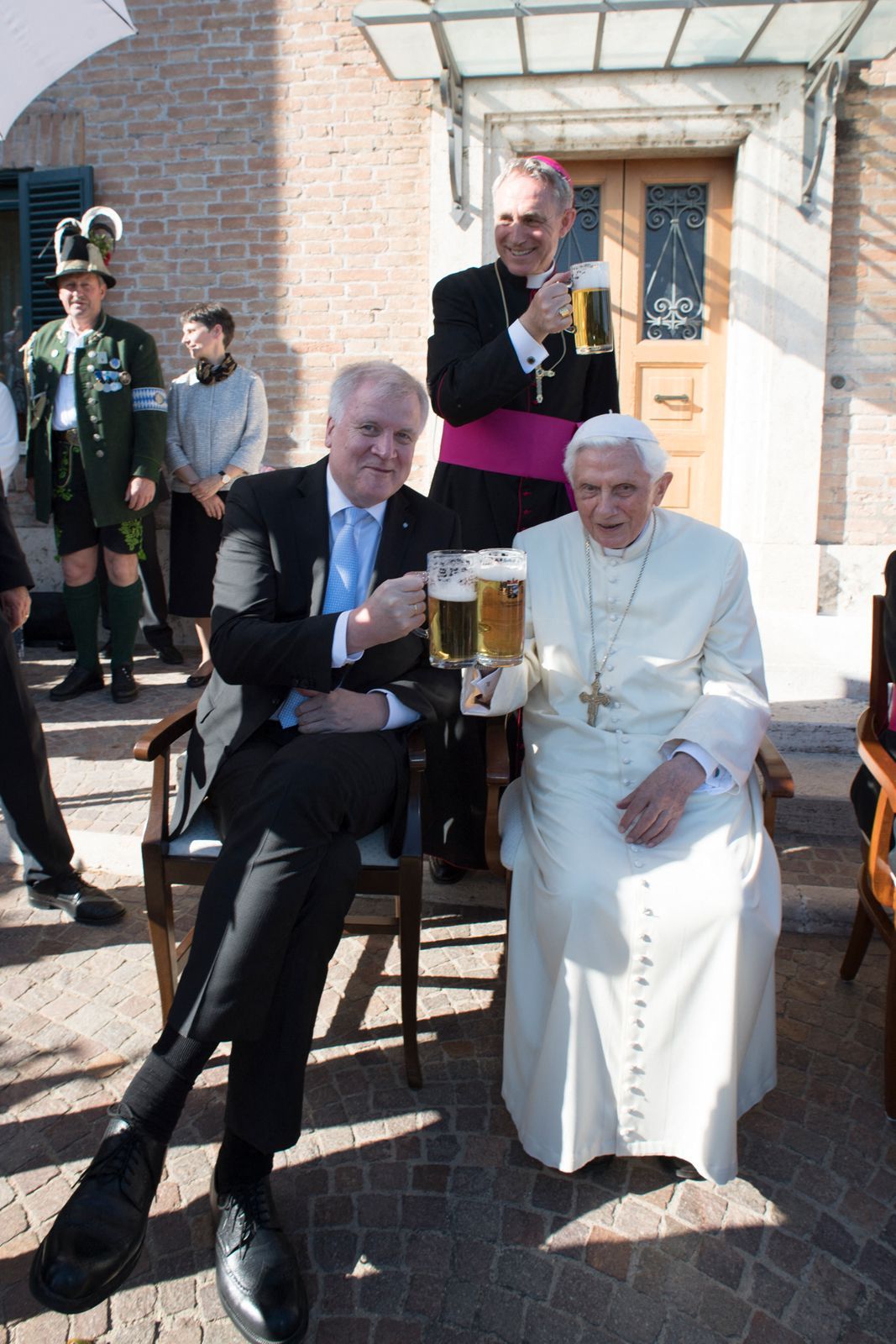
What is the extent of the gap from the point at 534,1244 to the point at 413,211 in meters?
6.22

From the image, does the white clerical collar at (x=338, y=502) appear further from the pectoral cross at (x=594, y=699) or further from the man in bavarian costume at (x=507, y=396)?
the pectoral cross at (x=594, y=699)

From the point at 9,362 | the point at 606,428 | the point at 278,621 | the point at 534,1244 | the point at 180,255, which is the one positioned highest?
the point at 180,255

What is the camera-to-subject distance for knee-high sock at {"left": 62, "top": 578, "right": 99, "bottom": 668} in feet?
19.3

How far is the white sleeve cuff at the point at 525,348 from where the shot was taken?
2.80 metres

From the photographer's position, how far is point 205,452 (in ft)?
20.3

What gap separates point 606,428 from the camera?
2.62 meters

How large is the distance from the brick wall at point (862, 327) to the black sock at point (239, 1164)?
5.53 m

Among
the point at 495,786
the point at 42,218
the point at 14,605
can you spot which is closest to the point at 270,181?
the point at 42,218

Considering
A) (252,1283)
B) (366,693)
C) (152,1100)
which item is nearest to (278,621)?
(366,693)

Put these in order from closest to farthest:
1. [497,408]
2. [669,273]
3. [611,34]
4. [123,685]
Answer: [497,408] → [611,34] → [123,685] → [669,273]

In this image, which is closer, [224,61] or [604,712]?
[604,712]

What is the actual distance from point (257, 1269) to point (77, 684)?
4473 millimetres

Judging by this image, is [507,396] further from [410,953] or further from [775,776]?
[410,953]

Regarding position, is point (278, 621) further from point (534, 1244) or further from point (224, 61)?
point (224, 61)
